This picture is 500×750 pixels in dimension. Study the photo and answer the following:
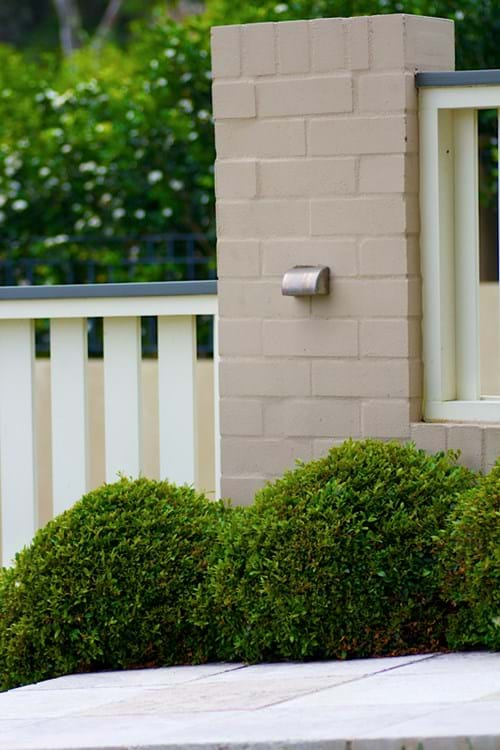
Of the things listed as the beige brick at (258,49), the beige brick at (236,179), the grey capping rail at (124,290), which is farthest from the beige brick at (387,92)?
the grey capping rail at (124,290)

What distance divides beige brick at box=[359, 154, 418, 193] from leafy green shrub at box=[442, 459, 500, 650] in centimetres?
100

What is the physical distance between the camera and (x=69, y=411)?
4875 mm

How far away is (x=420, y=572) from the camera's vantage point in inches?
153

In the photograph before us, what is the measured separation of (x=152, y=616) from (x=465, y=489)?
3.30 feet

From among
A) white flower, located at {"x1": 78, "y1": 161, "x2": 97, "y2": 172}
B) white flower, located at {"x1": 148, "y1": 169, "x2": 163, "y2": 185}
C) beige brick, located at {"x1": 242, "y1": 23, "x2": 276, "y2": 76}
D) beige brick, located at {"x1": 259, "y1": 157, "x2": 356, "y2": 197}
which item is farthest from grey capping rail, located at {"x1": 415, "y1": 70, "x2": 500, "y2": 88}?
white flower, located at {"x1": 78, "y1": 161, "x2": 97, "y2": 172}

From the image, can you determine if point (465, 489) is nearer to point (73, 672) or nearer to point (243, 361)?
point (243, 361)

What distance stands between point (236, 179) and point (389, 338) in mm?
758

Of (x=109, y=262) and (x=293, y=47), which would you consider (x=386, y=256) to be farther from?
(x=109, y=262)

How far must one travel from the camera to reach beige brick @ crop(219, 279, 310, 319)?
451cm

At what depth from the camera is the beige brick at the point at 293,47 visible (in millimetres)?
4457

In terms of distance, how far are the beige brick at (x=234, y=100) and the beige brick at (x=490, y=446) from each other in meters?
1.31

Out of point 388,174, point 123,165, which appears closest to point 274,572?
point 388,174

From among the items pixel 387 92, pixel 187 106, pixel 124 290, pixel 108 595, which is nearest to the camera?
pixel 108 595

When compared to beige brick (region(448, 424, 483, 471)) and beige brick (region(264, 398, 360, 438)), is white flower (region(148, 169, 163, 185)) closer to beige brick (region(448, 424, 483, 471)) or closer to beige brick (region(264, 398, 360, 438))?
beige brick (region(264, 398, 360, 438))
